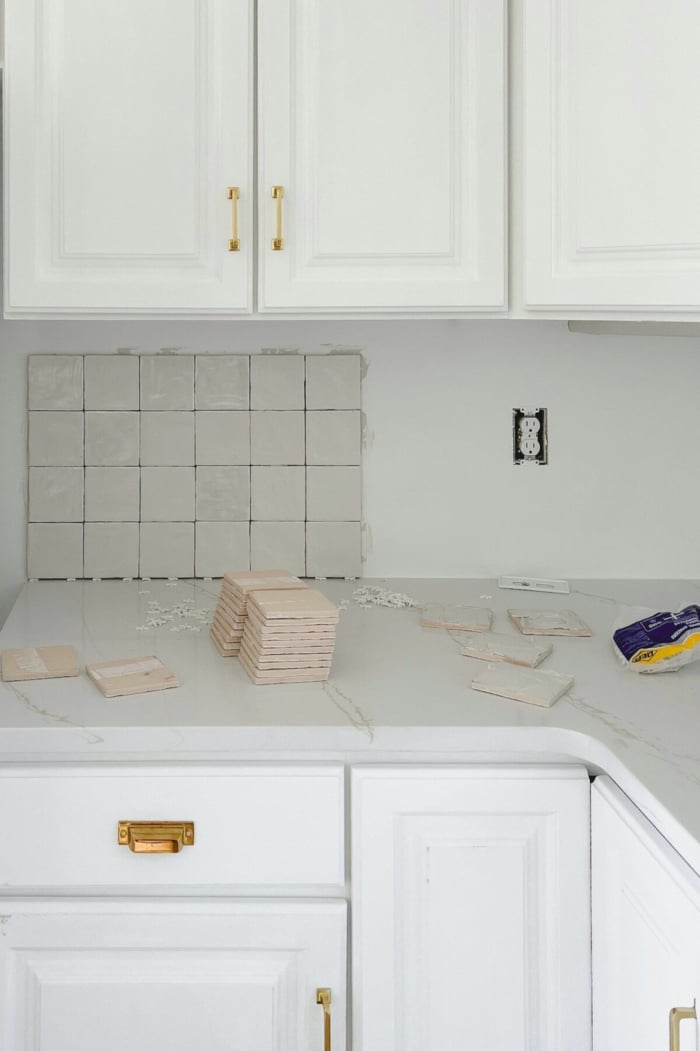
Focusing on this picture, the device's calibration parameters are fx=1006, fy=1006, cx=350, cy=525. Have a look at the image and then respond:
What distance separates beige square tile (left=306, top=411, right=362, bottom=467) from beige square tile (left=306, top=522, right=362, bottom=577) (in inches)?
5.0

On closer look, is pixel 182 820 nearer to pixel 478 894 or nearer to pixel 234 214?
pixel 478 894

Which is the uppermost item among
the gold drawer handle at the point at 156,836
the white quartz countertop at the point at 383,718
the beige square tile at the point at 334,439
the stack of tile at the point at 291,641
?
the beige square tile at the point at 334,439

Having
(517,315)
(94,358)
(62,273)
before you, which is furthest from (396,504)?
(62,273)

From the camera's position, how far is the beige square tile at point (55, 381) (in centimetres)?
199

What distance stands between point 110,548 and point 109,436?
22 centimetres

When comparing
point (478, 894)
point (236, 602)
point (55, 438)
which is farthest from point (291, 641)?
point (55, 438)

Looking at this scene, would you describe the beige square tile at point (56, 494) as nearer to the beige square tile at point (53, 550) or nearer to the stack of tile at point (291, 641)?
the beige square tile at point (53, 550)

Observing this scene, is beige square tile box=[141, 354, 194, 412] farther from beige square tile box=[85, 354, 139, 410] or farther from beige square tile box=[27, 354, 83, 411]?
beige square tile box=[27, 354, 83, 411]

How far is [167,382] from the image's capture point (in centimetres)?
200

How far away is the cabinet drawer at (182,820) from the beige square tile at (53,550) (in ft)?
2.81

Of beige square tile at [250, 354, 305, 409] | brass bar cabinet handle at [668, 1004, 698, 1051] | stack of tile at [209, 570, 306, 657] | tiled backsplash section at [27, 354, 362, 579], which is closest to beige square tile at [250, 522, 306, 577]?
tiled backsplash section at [27, 354, 362, 579]

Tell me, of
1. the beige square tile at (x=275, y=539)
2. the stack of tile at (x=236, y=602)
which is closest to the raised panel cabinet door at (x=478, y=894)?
the stack of tile at (x=236, y=602)

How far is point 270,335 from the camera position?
2006 mm

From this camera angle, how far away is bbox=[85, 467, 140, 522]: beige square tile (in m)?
2.01
